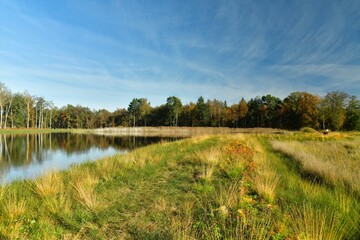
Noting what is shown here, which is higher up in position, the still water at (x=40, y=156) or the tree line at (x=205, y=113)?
the tree line at (x=205, y=113)

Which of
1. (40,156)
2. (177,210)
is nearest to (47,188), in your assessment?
(177,210)

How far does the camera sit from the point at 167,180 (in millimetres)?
6715

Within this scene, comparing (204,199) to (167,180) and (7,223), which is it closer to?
(167,180)

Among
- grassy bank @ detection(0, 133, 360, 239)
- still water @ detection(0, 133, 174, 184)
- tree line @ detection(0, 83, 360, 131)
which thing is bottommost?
still water @ detection(0, 133, 174, 184)

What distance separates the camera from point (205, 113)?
259ft

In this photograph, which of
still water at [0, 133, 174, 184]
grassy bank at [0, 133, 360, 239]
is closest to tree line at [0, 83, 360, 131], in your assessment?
still water at [0, 133, 174, 184]

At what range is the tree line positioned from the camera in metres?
51.9

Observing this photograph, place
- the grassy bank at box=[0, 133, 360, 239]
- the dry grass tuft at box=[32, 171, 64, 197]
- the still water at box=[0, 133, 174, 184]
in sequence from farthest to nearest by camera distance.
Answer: the still water at box=[0, 133, 174, 184] < the dry grass tuft at box=[32, 171, 64, 197] < the grassy bank at box=[0, 133, 360, 239]

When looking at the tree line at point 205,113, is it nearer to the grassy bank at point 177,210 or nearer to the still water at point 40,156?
the still water at point 40,156

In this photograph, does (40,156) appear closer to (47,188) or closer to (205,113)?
(47,188)

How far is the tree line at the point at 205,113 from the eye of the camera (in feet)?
170

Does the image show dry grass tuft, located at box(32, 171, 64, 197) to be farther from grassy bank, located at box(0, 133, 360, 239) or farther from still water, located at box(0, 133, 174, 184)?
still water, located at box(0, 133, 174, 184)

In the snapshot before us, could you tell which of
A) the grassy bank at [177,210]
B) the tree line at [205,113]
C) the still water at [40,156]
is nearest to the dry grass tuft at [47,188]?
the grassy bank at [177,210]

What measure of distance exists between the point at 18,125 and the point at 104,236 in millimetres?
90421
